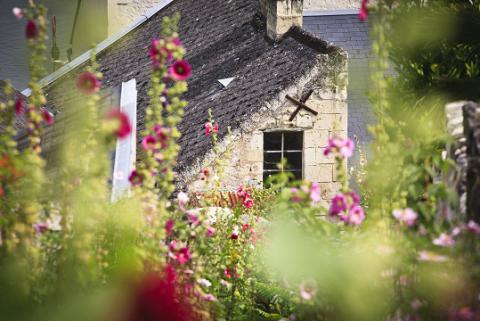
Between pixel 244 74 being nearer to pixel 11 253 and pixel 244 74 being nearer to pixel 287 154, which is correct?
pixel 287 154

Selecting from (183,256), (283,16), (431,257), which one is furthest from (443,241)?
(283,16)

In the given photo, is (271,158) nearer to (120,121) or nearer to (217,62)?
(217,62)

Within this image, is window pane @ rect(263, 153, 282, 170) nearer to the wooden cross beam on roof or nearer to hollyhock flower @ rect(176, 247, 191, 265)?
the wooden cross beam on roof

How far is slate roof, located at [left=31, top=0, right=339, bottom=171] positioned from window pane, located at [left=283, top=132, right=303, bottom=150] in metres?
0.83

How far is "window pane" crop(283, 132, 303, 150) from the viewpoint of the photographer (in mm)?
13688

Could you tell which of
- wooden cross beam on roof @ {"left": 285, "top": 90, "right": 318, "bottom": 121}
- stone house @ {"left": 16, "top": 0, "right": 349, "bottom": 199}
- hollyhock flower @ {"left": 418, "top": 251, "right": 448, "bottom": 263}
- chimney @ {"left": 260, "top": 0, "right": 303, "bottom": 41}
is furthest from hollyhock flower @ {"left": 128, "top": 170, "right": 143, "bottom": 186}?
chimney @ {"left": 260, "top": 0, "right": 303, "bottom": 41}

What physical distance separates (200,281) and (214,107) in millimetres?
10378

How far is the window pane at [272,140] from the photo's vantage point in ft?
44.7

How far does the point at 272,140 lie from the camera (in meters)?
13.7

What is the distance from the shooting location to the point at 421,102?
35.2 feet

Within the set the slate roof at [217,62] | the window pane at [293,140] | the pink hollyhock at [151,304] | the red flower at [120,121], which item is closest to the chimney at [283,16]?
the slate roof at [217,62]

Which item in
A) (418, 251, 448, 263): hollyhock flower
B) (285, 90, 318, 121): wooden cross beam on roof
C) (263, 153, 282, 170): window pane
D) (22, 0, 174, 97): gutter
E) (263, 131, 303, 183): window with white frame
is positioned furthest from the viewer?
(22, 0, 174, 97): gutter

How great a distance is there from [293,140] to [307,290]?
33.5ft

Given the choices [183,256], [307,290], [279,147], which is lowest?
[307,290]
